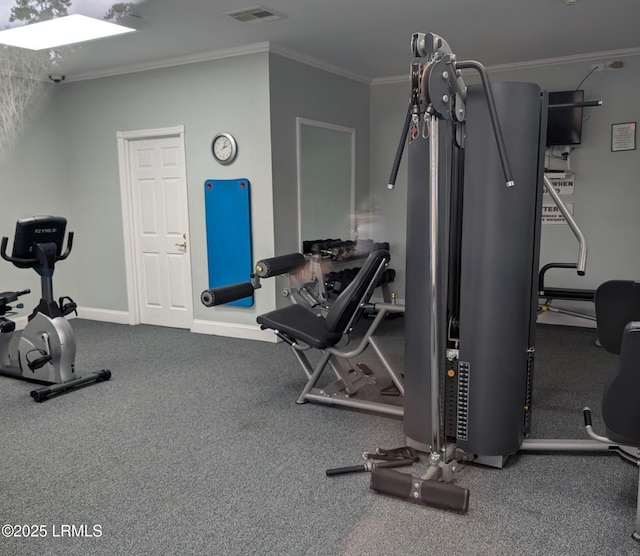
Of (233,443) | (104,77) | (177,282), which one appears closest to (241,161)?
(177,282)

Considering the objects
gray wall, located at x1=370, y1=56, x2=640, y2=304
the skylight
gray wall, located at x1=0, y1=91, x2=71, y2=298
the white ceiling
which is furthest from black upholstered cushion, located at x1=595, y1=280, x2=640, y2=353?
gray wall, located at x1=0, y1=91, x2=71, y2=298

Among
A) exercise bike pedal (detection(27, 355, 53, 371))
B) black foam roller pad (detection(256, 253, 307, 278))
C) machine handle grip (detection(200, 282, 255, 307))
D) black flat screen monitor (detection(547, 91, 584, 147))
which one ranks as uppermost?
black flat screen monitor (detection(547, 91, 584, 147))

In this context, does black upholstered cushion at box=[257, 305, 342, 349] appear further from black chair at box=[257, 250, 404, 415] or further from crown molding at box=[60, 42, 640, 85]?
crown molding at box=[60, 42, 640, 85]

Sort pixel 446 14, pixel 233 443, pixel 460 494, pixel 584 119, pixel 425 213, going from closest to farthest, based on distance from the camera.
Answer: pixel 460 494 → pixel 425 213 → pixel 233 443 → pixel 446 14 → pixel 584 119

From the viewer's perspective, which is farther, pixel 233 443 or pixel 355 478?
pixel 233 443

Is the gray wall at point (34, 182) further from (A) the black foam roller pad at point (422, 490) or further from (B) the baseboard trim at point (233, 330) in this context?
(A) the black foam roller pad at point (422, 490)

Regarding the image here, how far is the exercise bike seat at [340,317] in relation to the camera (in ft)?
10.2

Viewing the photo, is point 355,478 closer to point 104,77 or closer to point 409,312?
point 409,312

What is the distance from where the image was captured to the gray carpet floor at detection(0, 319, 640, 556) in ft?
6.65

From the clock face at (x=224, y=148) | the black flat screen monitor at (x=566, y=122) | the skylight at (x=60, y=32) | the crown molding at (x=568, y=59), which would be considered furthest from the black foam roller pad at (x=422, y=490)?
the crown molding at (x=568, y=59)

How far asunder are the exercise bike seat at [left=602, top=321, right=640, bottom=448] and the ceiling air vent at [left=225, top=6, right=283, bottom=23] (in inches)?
119

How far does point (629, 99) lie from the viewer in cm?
487

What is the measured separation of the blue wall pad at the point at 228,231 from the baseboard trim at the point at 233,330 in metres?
0.21

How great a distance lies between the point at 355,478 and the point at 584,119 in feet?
13.5
